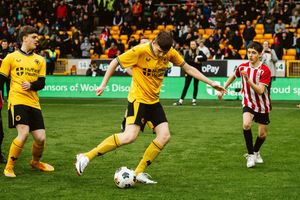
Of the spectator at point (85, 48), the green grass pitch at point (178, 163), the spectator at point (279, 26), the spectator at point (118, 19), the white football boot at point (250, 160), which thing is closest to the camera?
the green grass pitch at point (178, 163)

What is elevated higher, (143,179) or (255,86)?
(255,86)

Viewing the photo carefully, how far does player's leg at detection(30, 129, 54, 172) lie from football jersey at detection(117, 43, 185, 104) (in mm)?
1528

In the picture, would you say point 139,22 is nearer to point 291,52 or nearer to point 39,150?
point 291,52

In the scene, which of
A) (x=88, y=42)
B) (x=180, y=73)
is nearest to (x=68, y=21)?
(x=88, y=42)

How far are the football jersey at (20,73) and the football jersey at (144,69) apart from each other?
1.37m

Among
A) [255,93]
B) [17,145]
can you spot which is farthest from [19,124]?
[255,93]

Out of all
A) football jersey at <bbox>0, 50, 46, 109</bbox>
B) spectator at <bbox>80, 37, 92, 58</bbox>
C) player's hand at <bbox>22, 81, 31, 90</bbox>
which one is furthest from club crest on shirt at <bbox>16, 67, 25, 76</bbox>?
spectator at <bbox>80, 37, 92, 58</bbox>

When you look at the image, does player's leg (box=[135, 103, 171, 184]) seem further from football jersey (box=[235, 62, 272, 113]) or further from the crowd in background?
the crowd in background

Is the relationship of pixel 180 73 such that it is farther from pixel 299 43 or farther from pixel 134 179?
pixel 134 179

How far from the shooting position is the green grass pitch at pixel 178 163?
8.45 metres

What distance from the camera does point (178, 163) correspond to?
10.7 metres

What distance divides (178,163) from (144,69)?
2265 millimetres

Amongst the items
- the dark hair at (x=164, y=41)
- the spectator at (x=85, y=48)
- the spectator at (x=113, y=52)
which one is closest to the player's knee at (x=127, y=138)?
the dark hair at (x=164, y=41)

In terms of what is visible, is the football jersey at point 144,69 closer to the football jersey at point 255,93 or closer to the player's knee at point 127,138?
the player's knee at point 127,138
